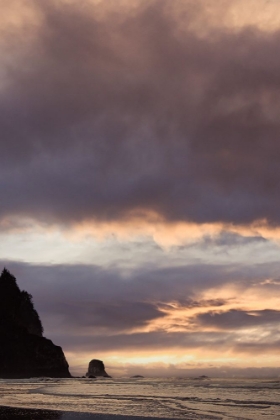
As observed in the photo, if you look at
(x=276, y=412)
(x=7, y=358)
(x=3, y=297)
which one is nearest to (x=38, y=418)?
(x=276, y=412)

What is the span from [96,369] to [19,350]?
5048cm

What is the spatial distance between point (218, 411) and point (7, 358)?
12834 centimetres

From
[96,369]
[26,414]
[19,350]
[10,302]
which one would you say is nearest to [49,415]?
[26,414]

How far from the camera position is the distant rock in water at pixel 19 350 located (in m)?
148

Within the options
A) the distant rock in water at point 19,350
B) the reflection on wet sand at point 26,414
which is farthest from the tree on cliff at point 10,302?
the reflection on wet sand at point 26,414

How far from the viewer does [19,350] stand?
493 ft

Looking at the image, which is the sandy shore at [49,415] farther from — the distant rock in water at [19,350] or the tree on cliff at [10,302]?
the tree on cliff at [10,302]

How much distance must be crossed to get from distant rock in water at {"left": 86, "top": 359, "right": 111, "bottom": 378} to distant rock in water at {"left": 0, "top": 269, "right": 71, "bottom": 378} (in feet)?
118

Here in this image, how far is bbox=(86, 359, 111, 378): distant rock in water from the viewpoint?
190m

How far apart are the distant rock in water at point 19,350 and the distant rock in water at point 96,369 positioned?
118ft

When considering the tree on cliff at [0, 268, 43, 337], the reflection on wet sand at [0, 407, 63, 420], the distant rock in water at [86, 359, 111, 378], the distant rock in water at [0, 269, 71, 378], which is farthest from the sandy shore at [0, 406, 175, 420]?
the distant rock in water at [86, 359, 111, 378]

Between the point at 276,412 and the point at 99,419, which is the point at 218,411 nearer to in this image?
the point at 276,412

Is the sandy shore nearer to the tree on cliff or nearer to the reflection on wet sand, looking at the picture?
the reflection on wet sand

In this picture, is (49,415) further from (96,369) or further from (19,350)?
(96,369)
